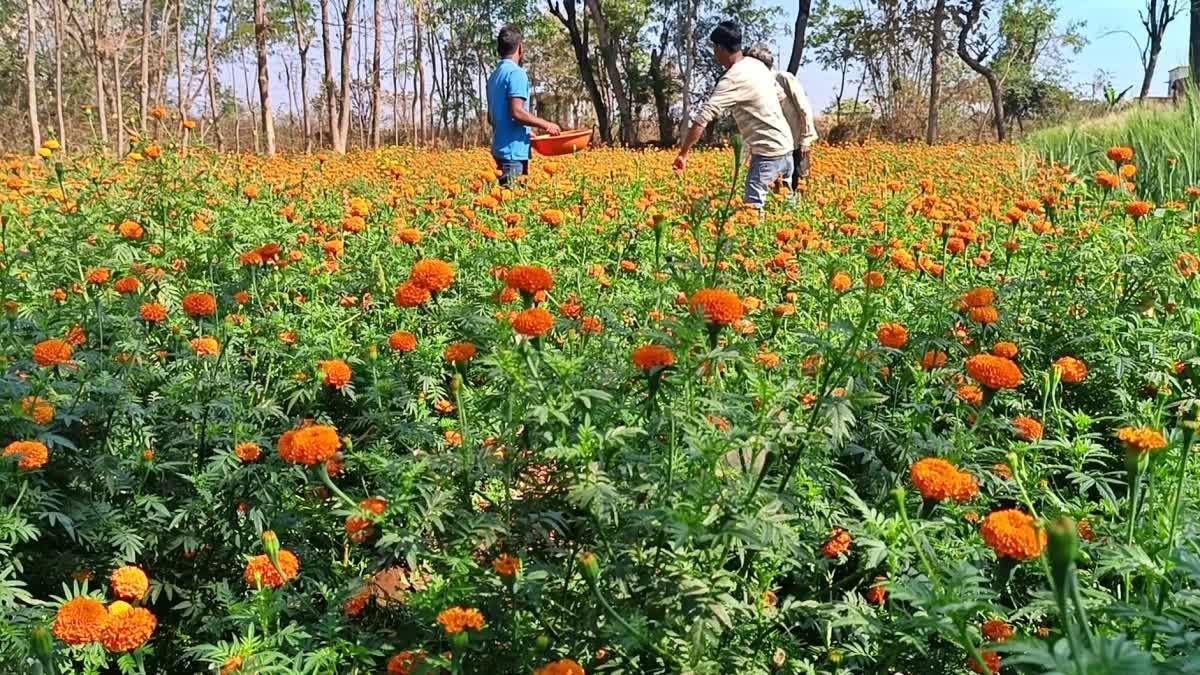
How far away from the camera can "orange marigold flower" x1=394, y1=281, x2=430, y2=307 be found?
5.56ft

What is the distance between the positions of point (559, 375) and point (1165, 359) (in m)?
1.82

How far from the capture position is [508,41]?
4977 mm

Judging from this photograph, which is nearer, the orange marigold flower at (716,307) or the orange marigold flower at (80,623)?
the orange marigold flower at (80,623)

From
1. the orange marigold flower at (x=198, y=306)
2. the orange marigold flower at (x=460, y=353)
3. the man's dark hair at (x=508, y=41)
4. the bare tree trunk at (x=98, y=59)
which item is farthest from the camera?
the bare tree trunk at (x=98, y=59)

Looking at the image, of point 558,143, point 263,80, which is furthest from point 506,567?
point 263,80

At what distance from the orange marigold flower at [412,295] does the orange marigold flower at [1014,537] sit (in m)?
1.16

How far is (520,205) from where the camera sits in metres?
3.90

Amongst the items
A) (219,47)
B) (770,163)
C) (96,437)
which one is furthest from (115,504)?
(219,47)

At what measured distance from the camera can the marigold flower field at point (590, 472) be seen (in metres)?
1.23

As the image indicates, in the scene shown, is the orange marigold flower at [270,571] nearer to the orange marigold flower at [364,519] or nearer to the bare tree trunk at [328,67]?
the orange marigold flower at [364,519]

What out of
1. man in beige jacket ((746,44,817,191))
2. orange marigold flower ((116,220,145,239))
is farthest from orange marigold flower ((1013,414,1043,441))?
man in beige jacket ((746,44,817,191))

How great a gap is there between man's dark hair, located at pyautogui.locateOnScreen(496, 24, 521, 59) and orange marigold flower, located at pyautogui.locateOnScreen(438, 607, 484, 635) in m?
4.38

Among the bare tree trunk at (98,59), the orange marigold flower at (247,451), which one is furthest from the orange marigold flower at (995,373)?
the bare tree trunk at (98,59)

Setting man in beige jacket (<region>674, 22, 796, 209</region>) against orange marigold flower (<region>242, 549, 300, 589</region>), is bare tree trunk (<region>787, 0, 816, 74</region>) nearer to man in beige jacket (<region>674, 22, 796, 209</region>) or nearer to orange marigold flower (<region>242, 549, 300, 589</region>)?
man in beige jacket (<region>674, 22, 796, 209</region>)
